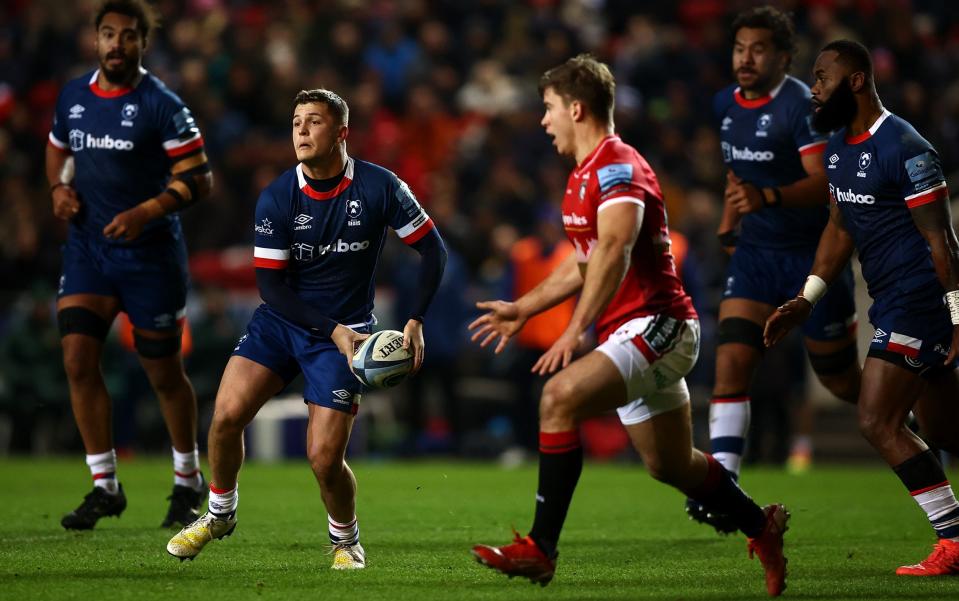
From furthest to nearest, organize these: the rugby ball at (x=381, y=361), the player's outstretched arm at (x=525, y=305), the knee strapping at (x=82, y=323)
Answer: the knee strapping at (x=82, y=323) < the rugby ball at (x=381, y=361) < the player's outstretched arm at (x=525, y=305)

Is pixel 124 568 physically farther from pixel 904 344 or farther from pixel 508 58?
pixel 508 58

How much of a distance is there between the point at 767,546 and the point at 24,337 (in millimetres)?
12042

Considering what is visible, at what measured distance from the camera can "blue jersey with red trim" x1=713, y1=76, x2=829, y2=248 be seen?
8.66m

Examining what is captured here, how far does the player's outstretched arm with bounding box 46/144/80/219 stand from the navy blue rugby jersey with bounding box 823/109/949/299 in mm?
4541

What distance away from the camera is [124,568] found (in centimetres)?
680

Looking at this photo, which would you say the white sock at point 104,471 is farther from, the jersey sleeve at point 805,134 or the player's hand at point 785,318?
the jersey sleeve at point 805,134

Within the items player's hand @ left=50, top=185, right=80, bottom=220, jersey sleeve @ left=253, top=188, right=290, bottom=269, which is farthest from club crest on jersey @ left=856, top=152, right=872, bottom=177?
player's hand @ left=50, top=185, right=80, bottom=220

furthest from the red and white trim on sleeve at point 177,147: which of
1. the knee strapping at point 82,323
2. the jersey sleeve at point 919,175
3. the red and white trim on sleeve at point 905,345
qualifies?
the red and white trim on sleeve at point 905,345

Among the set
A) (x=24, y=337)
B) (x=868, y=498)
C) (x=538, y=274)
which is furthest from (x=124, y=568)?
(x=24, y=337)

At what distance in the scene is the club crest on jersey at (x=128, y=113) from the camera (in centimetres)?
851

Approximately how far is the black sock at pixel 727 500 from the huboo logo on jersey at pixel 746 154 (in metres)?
2.98

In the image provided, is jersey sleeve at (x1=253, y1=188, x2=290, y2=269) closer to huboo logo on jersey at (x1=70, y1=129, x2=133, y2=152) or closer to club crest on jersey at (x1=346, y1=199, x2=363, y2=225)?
club crest on jersey at (x1=346, y1=199, x2=363, y2=225)

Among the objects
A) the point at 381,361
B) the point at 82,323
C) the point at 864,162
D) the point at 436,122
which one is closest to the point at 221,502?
the point at 381,361

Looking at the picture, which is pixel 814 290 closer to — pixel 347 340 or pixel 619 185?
pixel 619 185
